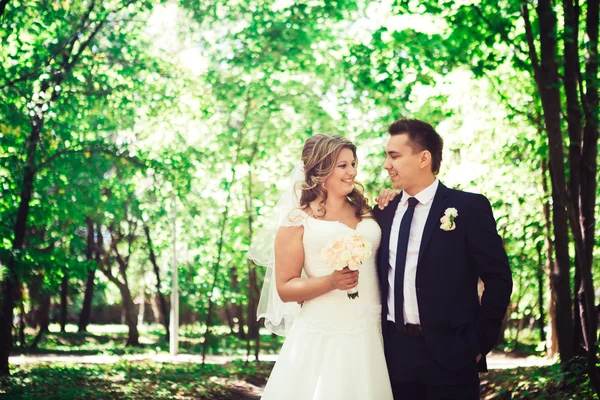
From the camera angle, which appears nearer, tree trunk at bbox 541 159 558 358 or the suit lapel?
the suit lapel

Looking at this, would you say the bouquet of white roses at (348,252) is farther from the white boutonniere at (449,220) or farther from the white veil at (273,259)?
the white veil at (273,259)

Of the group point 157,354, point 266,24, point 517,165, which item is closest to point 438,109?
point 517,165

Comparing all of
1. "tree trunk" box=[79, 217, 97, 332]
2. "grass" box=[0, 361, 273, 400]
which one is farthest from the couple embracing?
"tree trunk" box=[79, 217, 97, 332]

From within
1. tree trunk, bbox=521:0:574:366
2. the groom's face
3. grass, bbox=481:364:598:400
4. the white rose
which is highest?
tree trunk, bbox=521:0:574:366

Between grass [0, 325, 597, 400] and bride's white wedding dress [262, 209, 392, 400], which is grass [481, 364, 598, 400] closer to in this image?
grass [0, 325, 597, 400]

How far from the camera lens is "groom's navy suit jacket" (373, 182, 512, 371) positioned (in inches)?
142

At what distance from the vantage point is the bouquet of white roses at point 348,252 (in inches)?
151

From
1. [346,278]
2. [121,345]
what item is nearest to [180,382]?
[346,278]

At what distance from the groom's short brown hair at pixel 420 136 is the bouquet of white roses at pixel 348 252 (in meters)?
0.76

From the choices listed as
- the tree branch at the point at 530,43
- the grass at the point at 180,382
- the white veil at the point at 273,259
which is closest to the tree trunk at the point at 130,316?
the grass at the point at 180,382

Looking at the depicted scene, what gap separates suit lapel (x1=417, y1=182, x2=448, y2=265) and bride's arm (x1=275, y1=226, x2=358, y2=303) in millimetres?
469

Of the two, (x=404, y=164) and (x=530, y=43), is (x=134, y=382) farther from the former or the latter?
(x=404, y=164)

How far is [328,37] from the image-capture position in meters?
13.6

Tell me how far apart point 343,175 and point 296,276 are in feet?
2.63
